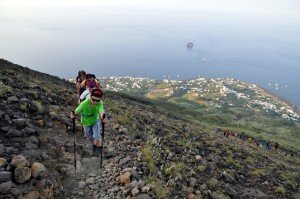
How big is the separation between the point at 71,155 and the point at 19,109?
11.4ft

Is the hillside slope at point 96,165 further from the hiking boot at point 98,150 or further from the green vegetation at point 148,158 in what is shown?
the hiking boot at point 98,150

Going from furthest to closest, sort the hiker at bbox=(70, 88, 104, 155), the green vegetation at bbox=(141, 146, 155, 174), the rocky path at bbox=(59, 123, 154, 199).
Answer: the green vegetation at bbox=(141, 146, 155, 174)
the hiker at bbox=(70, 88, 104, 155)
the rocky path at bbox=(59, 123, 154, 199)

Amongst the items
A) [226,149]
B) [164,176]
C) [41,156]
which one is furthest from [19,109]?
[226,149]

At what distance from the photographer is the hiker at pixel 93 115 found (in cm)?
A: 1182

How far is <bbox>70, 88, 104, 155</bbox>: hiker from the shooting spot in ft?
38.8

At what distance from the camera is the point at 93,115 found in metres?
12.6

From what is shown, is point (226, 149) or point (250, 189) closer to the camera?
point (250, 189)

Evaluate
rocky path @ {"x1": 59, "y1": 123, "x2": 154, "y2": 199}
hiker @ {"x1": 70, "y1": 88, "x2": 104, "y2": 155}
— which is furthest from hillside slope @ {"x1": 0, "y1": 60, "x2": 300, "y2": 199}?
hiker @ {"x1": 70, "y1": 88, "x2": 104, "y2": 155}

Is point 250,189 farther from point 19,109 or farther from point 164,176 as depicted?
point 19,109

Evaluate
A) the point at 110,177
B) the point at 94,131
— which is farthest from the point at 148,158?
the point at 94,131

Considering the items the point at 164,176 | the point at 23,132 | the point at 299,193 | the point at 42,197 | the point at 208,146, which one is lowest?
the point at 299,193

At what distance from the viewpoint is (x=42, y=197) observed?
9.34 meters

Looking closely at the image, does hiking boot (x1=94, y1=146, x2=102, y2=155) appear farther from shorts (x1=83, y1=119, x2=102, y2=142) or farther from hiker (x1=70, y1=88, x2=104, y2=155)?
shorts (x1=83, y1=119, x2=102, y2=142)

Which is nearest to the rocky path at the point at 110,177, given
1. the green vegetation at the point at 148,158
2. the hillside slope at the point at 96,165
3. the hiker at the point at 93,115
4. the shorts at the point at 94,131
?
the hillside slope at the point at 96,165
